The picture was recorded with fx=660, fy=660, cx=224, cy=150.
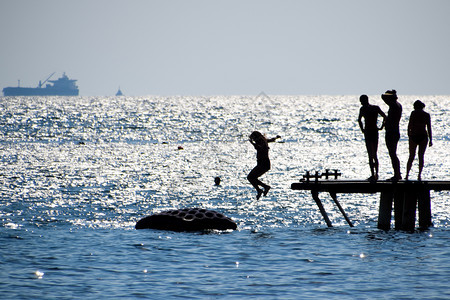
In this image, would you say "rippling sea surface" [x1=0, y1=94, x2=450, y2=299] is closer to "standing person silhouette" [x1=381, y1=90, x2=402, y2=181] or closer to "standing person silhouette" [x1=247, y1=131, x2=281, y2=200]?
"standing person silhouette" [x1=247, y1=131, x2=281, y2=200]

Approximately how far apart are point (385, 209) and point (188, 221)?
662 cm

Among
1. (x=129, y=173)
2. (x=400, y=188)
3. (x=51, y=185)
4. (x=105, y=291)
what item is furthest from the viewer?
(x=129, y=173)

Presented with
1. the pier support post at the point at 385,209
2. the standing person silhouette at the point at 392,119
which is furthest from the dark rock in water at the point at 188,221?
the standing person silhouette at the point at 392,119

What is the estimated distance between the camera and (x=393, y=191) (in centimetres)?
2086

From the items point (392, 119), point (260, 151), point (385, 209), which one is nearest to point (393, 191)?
point (385, 209)

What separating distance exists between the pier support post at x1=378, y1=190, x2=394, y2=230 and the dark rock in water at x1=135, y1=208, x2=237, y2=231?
5.08 metres

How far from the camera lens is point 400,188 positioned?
2052cm

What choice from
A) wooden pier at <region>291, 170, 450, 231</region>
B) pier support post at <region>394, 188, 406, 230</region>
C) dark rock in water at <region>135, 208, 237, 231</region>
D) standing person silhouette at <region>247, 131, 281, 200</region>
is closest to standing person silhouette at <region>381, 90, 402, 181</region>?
wooden pier at <region>291, 170, 450, 231</region>

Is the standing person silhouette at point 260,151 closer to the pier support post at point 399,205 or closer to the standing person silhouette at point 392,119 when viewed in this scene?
the standing person silhouette at point 392,119

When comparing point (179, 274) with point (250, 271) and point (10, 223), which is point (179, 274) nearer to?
point (250, 271)

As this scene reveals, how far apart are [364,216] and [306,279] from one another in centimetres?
1257

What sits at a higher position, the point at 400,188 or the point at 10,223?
the point at 400,188

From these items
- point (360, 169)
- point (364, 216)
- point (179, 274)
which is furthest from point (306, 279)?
point (360, 169)

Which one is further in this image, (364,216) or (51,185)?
(51,185)
